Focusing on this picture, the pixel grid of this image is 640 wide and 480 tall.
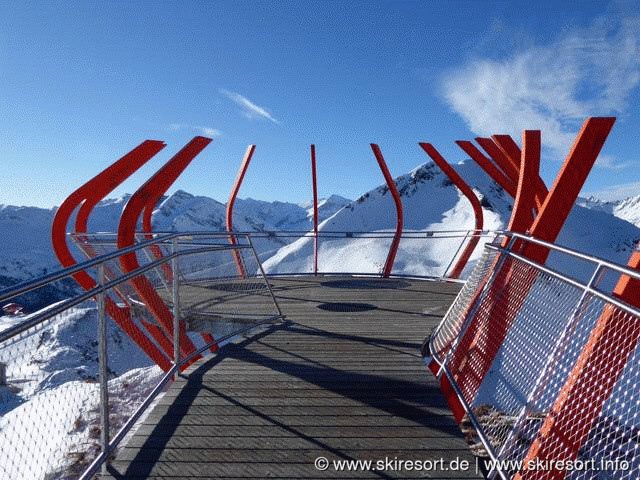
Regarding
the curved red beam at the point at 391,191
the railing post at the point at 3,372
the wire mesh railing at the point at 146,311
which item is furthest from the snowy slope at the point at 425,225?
the wire mesh railing at the point at 146,311

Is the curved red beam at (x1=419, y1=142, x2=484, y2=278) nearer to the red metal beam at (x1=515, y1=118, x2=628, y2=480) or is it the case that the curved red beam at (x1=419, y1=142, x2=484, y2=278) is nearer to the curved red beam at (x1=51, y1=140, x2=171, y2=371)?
the curved red beam at (x1=51, y1=140, x2=171, y2=371)

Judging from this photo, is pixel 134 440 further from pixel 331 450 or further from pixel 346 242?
pixel 346 242

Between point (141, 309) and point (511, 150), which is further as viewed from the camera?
point (511, 150)

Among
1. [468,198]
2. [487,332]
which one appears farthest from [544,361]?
[468,198]

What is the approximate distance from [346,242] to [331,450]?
106m

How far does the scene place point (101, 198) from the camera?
8.19 metres

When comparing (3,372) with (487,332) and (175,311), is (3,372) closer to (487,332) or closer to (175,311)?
(175,311)

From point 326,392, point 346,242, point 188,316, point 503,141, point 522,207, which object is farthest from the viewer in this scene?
point 346,242

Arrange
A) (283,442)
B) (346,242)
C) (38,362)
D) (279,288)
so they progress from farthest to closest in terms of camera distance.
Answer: (346,242) → (38,362) → (279,288) → (283,442)

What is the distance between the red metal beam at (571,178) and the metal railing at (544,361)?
473 millimetres

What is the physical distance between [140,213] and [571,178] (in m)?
6.20

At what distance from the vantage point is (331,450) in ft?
10.2

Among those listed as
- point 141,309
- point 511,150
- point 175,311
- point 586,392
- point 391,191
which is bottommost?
point 141,309

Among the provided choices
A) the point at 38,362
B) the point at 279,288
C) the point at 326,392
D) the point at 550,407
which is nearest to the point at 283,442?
the point at 326,392
